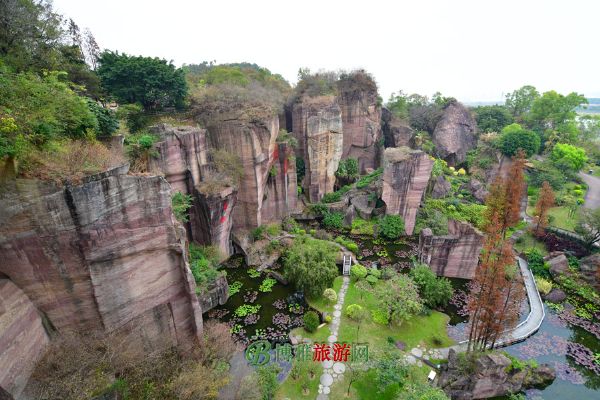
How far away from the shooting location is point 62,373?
8.73 metres

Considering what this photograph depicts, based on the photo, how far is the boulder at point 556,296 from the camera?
64.3 feet

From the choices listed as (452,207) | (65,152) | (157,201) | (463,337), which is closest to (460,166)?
(452,207)

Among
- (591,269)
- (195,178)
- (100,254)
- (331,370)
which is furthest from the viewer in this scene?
(591,269)

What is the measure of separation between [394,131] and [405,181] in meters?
15.2

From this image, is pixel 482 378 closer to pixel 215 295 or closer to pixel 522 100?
pixel 215 295

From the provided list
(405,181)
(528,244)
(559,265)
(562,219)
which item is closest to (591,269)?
(559,265)

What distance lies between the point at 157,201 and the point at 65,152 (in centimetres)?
320

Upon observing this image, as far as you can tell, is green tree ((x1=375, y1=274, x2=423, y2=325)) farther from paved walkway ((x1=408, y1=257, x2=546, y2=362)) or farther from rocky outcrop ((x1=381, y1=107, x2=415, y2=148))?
rocky outcrop ((x1=381, y1=107, x2=415, y2=148))

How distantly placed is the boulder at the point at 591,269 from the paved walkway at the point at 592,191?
38.2 ft

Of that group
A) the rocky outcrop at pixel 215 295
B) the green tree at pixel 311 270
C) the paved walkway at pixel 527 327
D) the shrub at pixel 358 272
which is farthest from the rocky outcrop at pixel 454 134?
the rocky outcrop at pixel 215 295

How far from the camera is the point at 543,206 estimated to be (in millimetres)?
24203

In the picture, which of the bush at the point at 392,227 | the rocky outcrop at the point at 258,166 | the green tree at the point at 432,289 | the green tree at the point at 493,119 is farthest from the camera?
the green tree at the point at 493,119

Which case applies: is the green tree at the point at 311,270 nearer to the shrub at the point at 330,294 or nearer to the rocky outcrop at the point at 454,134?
the shrub at the point at 330,294

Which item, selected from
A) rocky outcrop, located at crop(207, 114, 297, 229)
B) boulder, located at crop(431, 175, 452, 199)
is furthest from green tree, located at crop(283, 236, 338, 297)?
boulder, located at crop(431, 175, 452, 199)
